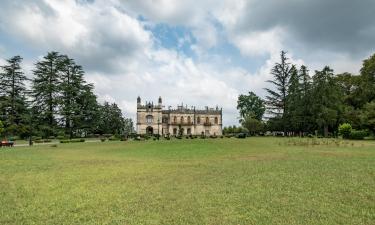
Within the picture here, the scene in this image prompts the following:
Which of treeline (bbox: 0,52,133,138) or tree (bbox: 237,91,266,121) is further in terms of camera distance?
tree (bbox: 237,91,266,121)

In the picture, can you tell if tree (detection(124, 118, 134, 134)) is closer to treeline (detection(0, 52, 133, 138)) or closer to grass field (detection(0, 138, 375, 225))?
treeline (detection(0, 52, 133, 138))

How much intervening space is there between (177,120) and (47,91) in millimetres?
40515

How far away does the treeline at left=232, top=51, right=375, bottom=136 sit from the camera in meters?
42.7

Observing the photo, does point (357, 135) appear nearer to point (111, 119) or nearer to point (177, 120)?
point (111, 119)

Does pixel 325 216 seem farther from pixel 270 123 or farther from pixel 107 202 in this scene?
pixel 270 123

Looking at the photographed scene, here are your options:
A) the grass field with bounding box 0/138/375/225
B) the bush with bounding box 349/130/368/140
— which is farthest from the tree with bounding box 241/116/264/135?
the grass field with bounding box 0/138/375/225

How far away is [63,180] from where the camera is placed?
1069 cm

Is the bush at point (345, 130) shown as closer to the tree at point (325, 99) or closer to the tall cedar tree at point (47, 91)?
the tree at point (325, 99)

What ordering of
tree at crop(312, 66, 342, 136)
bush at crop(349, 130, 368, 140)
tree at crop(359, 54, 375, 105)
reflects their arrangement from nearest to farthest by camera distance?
bush at crop(349, 130, 368, 140), tree at crop(359, 54, 375, 105), tree at crop(312, 66, 342, 136)

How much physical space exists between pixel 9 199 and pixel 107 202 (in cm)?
254

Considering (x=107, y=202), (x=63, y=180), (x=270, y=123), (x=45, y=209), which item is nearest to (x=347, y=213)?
(x=107, y=202)

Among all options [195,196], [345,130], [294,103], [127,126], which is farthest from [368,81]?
[127,126]

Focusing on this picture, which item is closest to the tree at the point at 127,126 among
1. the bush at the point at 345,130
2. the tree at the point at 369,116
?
the bush at the point at 345,130

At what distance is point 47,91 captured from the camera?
169ft
